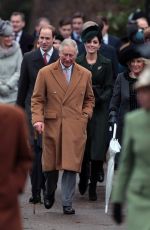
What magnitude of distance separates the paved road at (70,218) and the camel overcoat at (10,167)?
13.1 ft

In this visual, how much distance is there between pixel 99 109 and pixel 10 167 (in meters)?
6.02

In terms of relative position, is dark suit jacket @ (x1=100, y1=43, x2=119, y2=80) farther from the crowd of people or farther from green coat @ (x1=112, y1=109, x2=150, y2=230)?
green coat @ (x1=112, y1=109, x2=150, y2=230)

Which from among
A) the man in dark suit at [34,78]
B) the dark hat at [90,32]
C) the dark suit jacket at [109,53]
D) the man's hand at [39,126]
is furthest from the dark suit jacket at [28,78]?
the dark suit jacket at [109,53]

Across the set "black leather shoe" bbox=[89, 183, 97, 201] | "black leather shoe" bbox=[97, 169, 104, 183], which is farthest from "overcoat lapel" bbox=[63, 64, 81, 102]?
"black leather shoe" bbox=[97, 169, 104, 183]

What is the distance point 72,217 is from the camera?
39.9 ft

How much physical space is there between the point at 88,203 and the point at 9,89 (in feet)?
6.19

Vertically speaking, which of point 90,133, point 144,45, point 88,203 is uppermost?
point 144,45

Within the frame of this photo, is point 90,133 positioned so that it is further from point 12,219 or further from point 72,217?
point 12,219

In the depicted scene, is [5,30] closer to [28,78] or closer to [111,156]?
[28,78]

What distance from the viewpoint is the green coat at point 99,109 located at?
43.5ft

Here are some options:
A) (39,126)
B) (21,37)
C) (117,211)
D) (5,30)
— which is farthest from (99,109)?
(117,211)

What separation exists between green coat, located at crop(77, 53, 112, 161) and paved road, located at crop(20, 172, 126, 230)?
643 millimetres

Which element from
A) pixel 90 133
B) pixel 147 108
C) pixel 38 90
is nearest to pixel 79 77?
pixel 38 90

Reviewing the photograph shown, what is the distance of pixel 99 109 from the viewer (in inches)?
527
